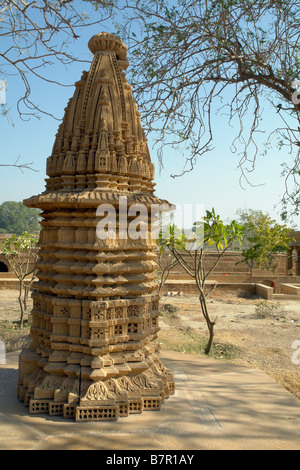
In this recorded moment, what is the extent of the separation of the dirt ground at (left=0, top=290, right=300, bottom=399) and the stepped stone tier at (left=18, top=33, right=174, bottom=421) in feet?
9.66

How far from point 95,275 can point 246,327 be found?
7.97 m

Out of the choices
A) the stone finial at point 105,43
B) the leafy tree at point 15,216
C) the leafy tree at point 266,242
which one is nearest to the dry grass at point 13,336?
the stone finial at point 105,43


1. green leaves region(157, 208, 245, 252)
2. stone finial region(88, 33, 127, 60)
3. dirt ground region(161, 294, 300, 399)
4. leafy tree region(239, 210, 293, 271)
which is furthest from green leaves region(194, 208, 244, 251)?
leafy tree region(239, 210, 293, 271)

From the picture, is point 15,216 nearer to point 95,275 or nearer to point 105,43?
point 105,43

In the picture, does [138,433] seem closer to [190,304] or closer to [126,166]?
[126,166]

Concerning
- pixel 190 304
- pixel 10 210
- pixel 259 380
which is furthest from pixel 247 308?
pixel 10 210

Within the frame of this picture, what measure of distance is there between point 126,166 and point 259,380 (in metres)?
3.51

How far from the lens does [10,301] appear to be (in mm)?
14695

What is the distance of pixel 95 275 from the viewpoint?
4531 mm

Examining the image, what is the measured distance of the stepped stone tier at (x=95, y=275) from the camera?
4.30 metres

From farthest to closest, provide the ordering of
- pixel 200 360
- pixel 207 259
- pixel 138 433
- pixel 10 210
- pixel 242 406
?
pixel 10 210
pixel 207 259
pixel 200 360
pixel 242 406
pixel 138 433

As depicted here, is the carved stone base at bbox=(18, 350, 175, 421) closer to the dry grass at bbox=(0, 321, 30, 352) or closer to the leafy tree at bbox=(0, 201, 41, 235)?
the dry grass at bbox=(0, 321, 30, 352)

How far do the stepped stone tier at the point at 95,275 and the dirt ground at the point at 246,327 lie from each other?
295 centimetres
